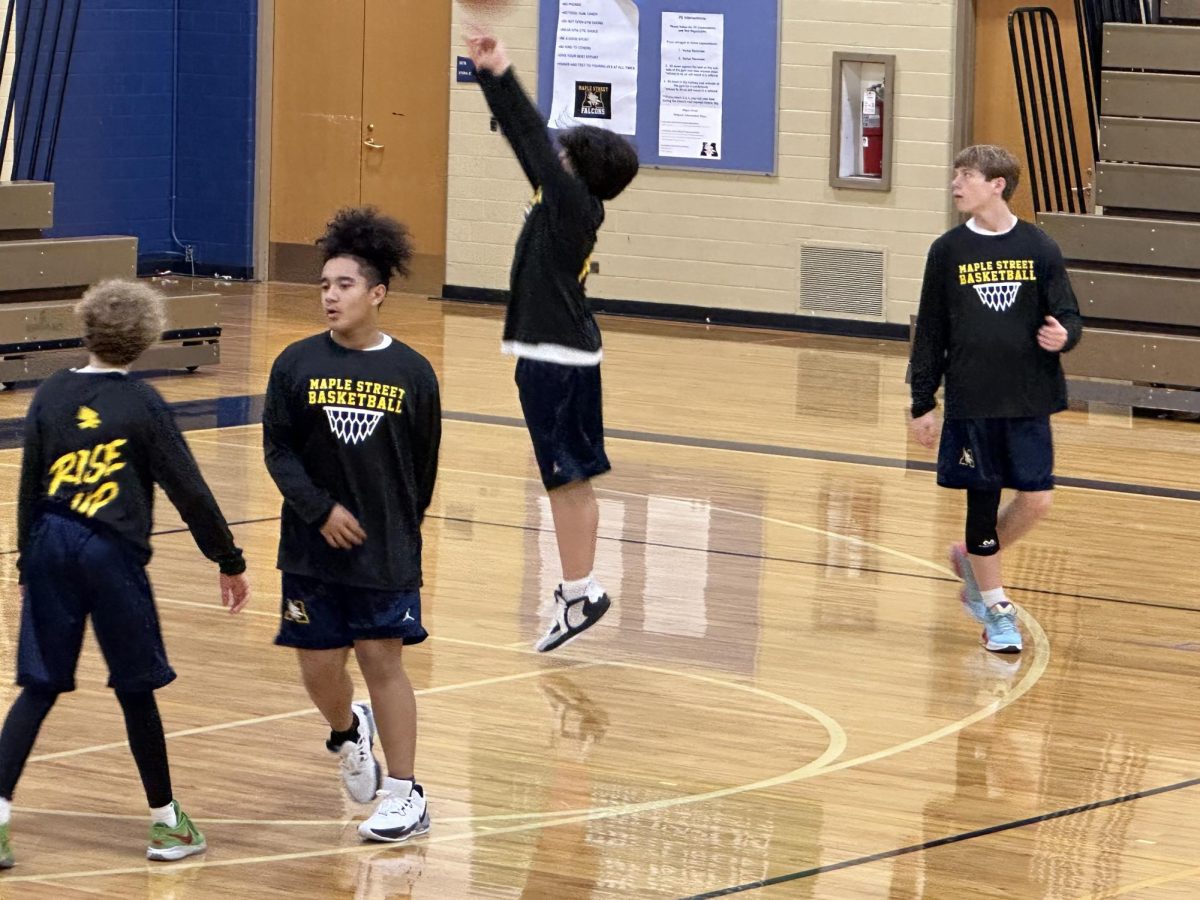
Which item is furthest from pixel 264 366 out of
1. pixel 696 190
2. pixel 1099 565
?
pixel 1099 565

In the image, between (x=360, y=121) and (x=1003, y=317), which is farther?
(x=360, y=121)

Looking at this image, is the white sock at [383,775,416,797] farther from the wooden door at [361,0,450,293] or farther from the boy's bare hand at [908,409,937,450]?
the wooden door at [361,0,450,293]

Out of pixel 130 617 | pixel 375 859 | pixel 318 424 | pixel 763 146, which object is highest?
pixel 763 146

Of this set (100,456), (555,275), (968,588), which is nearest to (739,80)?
(968,588)

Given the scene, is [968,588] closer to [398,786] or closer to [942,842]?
[942,842]

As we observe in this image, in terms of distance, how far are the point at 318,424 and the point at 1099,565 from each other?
435 centimetres

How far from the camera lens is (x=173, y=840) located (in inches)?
187

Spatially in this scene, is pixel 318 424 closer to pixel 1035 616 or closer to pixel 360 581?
pixel 360 581

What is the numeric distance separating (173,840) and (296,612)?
0.57 meters

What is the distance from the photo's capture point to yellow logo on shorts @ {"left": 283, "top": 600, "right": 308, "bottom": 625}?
4922 millimetres

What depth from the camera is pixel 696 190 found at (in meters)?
15.6

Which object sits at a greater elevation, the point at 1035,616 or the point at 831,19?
the point at 831,19

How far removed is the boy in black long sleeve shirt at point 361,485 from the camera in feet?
15.9

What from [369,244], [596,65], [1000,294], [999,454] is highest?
[596,65]
